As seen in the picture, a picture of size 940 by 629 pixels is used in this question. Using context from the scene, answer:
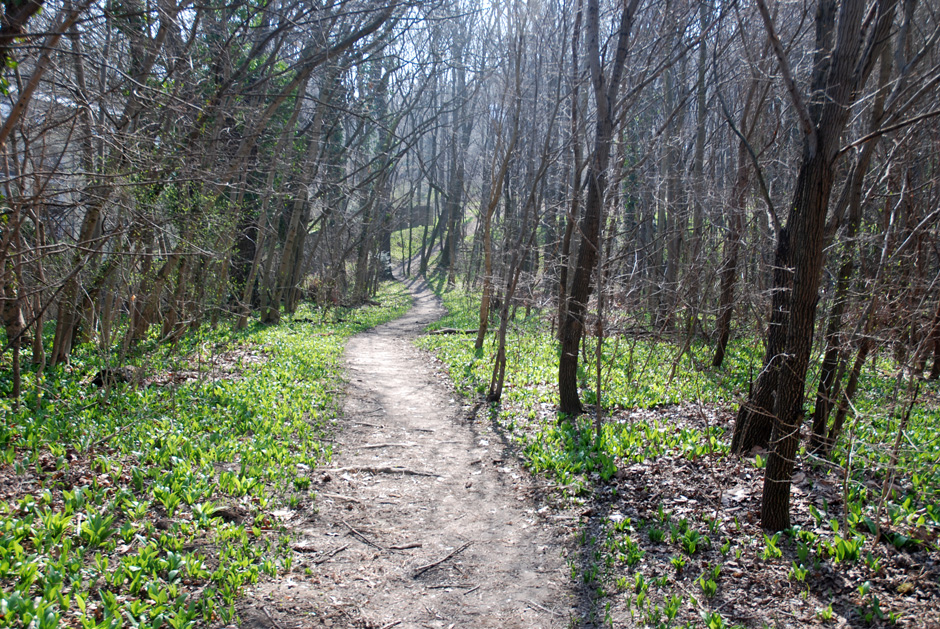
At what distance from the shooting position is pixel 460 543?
4.41 meters

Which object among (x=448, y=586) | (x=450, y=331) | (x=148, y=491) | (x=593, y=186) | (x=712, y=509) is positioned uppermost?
(x=593, y=186)

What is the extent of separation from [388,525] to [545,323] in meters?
12.2

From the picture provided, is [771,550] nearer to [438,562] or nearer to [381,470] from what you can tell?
[438,562]

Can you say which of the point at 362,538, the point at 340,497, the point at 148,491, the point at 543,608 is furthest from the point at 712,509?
the point at 148,491

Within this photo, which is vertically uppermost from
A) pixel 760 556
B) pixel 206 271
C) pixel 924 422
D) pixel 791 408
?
pixel 206 271

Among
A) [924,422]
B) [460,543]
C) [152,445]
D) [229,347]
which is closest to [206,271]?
[229,347]

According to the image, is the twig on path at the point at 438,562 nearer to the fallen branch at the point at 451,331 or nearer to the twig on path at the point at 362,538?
the twig on path at the point at 362,538

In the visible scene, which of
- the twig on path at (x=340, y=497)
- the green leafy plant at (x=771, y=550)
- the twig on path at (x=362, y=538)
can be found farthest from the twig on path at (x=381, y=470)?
the green leafy plant at (x=771, y=550)

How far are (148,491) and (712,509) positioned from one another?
4.79 meters

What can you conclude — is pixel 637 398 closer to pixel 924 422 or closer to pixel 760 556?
pixel 924 422

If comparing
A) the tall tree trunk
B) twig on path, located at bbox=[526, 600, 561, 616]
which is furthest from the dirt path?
the tall tree trunk

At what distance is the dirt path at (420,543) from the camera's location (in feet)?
11.4

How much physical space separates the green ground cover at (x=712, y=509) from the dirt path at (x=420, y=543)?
0.37 meters

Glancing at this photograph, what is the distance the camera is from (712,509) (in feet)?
15.2
